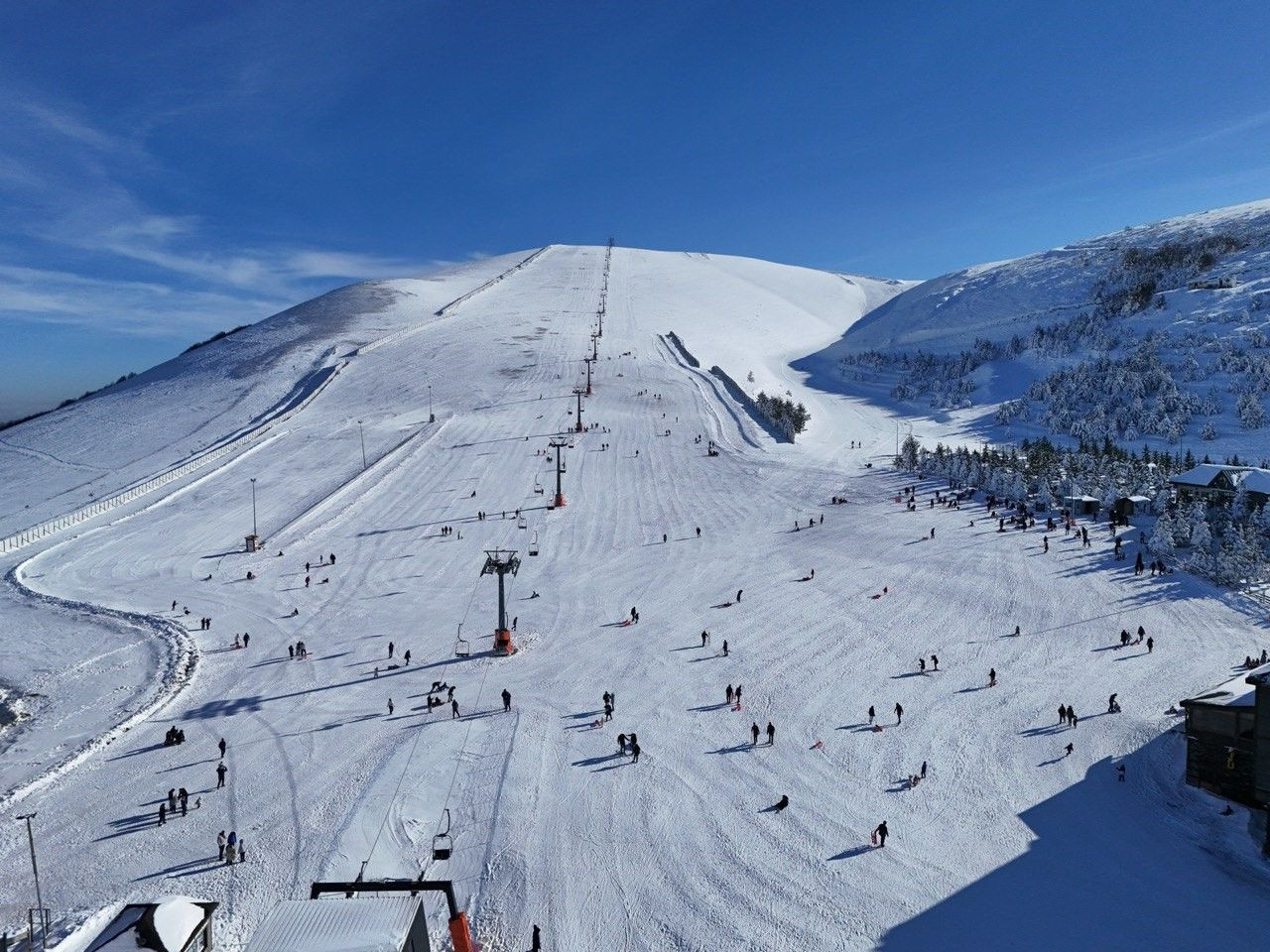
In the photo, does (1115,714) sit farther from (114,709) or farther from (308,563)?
(308,563)

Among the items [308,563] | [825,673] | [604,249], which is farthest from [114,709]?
[604,249]

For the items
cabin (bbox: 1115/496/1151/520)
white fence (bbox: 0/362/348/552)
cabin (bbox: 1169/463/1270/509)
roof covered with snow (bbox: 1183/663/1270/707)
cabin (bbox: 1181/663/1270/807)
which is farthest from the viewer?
white fence (bbox: 0/362/348/552)

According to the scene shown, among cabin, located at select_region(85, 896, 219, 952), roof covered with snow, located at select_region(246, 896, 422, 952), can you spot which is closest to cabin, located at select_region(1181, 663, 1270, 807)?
roof covered with snow, located at select_region(246, 896, 422, 952)

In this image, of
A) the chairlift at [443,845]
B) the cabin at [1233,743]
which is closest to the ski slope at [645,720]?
the chairlift at [443,845]

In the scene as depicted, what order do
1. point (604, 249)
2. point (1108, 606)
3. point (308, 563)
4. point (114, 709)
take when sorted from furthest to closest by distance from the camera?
point (604, 249)
point (308, 563)
point (1108, 606)
point (114, 709)

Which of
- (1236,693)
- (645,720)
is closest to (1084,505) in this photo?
(1236,693)

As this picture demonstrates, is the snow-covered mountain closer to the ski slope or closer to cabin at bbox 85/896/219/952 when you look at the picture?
the ski slope

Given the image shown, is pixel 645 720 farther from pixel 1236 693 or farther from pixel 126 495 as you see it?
pixel 126 495
